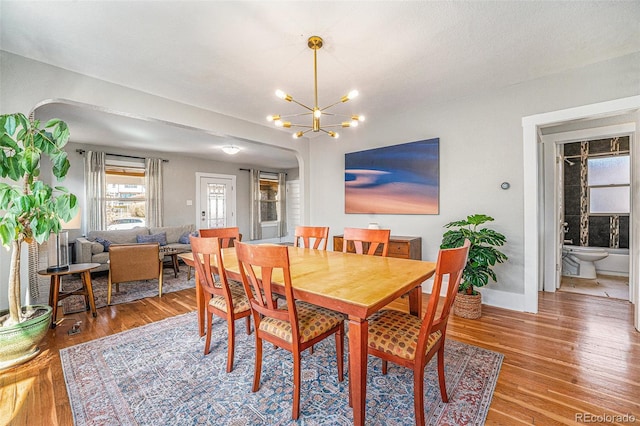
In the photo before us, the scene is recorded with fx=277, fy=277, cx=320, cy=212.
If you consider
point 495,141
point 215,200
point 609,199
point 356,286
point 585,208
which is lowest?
point 356,286

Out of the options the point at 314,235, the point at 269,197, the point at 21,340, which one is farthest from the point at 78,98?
the point at 269,197

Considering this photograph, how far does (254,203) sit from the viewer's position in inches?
320

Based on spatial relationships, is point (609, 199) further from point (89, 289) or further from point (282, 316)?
point (89, 289)

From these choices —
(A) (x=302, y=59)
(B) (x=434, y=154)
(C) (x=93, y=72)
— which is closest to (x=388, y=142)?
(B) (x=434, y=154)

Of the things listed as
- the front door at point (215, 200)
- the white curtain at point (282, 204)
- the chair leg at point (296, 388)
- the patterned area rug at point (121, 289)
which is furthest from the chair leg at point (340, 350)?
the white curtain at point (282, 204)

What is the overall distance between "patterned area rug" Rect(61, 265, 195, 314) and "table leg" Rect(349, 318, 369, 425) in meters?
3.44

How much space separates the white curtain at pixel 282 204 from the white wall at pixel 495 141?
5.26 metres

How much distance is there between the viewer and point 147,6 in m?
1.83

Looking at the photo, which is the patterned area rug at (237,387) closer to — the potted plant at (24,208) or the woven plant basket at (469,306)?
the potted plant at (24,208)

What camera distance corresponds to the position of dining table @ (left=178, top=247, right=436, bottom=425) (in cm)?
130

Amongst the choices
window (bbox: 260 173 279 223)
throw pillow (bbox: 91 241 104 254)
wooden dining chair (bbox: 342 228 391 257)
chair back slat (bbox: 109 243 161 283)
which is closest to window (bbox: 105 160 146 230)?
throw pillow (bbox: 91 241 104 254)

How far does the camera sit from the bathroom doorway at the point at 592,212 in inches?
157

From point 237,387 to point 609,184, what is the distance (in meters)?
6.62

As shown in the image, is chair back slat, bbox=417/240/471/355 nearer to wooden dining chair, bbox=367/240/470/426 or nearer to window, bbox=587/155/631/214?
wooden dining chair, bbox=367/240/470/426
